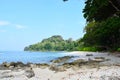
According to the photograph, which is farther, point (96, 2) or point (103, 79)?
point (96, 2)

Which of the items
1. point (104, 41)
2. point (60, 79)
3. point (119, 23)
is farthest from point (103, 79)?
point (104, 41)

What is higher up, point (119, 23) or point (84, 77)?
point (119, 23)

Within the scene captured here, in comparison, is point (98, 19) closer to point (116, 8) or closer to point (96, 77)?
point (116, 8)

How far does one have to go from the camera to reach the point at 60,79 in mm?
13844

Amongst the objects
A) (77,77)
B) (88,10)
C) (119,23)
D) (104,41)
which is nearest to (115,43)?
(104,41)

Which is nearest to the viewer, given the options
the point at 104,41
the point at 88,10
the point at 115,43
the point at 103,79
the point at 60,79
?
the point at 103,79

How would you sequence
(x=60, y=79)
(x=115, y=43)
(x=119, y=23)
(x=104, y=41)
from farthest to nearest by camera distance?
(x=104, y=41) → (x=115, y=43) → (x=119, y=23) → (x=60, y=79)

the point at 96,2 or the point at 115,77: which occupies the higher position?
the point at 96,2

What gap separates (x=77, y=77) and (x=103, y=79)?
1.27m

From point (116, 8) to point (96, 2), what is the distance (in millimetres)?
1832

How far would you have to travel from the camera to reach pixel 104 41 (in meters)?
64.3

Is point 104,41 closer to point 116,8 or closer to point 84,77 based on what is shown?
point 116,8

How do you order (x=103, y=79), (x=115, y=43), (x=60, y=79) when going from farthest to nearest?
(x=115, y=43) < (x=60, y=79) < (x=103, y=79)

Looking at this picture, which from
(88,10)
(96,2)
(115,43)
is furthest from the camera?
(115,43)
